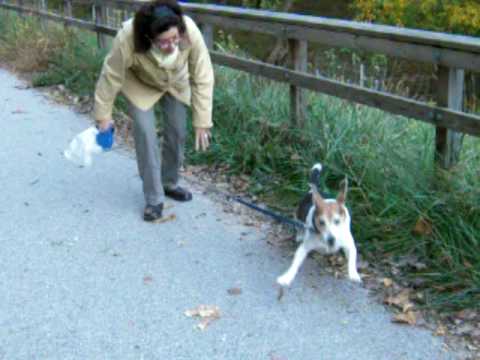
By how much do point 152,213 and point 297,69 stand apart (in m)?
1.76

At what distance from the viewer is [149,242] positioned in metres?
5.40

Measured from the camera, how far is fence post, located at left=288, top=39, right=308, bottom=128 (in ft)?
20.4

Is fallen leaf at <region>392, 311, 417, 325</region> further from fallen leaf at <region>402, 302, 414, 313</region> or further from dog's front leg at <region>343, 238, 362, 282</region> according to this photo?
dog's front leg at <region>343, 238, 362, 282</region>

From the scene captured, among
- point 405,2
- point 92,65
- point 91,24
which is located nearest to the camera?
point 92,65

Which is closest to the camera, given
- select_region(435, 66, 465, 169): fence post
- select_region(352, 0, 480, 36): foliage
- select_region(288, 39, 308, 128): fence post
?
select_region(435, 66, 465, 169): fence post

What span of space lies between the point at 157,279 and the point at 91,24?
22.5 ft

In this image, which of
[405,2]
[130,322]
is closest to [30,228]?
[130,322]

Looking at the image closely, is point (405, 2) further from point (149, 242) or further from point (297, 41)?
point (149, 242)

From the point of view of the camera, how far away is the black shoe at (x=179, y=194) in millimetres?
6219

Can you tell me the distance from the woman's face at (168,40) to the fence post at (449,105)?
180 centimetres

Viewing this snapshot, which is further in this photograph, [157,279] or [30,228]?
[30,228]

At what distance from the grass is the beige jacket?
0.99 metres

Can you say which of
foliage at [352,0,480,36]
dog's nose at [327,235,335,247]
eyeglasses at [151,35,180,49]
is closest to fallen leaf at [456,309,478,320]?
dog's nose at [327,235,335,247]

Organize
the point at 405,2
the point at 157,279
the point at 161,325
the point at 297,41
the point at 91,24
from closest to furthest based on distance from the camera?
the point at 161,325 < the point at 157,279 < the point at 297,41 < the point at 91,24 < the point at 405,2
